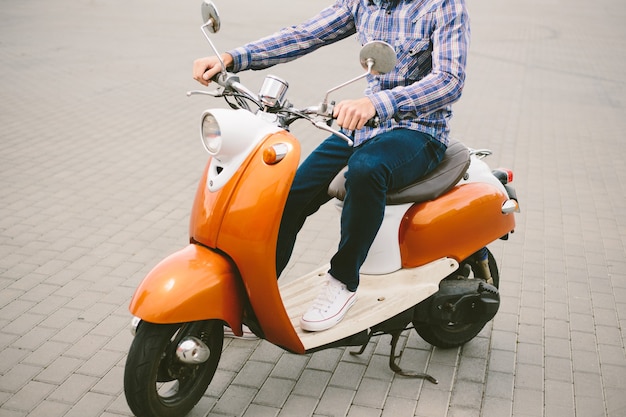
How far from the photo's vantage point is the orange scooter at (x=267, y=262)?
2.71 meters

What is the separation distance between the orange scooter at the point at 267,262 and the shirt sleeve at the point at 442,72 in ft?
1.21

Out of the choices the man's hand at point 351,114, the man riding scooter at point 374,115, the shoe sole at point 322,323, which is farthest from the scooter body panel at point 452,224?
the man's hand at point 351,114

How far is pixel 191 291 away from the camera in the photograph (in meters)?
2.70

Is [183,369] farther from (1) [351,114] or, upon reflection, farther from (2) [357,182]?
(1) [351,114]

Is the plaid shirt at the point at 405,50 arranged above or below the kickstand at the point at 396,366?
above

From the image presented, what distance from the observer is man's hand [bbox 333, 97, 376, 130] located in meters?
2.69

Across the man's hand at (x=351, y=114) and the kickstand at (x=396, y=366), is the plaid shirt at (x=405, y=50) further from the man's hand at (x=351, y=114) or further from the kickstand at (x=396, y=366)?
the kickstand at (x=396, y=366)

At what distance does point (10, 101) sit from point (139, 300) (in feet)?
21.3

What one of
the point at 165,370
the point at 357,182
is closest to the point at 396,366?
the point at 357,182

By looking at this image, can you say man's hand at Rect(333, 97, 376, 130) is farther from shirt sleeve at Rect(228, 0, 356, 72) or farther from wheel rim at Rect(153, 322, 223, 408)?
wheel rim at Rect(153, 322, 223, 408)

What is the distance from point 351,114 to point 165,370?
3.92ft

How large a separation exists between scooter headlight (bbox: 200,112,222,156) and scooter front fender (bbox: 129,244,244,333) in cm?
40

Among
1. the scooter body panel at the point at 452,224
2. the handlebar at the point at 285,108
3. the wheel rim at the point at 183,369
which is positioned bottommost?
the scooter body panel at the point at 452,224

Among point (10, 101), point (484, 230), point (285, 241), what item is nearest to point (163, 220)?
point (285, 241)
